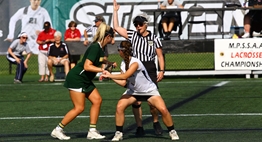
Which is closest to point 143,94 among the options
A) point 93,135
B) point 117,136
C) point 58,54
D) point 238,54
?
point 117,136

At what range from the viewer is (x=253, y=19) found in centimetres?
Answer: 2050

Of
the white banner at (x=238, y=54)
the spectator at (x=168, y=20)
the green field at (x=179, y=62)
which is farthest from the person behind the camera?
the green field at (x=179, y=62)

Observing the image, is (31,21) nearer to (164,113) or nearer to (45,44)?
(45,44)

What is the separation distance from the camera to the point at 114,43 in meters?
20.0

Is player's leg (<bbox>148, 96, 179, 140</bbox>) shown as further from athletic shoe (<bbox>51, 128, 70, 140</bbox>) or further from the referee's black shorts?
athletic shoe (<bbox>51, 128, 70, 140</bbox>)

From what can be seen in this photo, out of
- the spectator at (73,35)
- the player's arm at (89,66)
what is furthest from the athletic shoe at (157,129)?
the spectator at (73,35)

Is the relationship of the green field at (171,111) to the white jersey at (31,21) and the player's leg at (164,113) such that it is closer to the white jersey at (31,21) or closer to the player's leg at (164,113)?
the player's leg at (164,113)

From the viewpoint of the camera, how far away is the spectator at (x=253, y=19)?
66.2 feet

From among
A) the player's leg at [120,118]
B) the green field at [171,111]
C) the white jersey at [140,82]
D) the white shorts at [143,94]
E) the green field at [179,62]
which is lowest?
the green field at [179,62]

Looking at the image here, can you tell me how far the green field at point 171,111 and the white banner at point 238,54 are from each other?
17.7 inches

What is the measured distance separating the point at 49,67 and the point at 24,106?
5.69 meters

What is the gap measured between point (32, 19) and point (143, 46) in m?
14.2

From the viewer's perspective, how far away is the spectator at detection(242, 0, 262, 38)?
66.2ft

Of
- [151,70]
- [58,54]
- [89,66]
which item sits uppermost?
[89,66]
